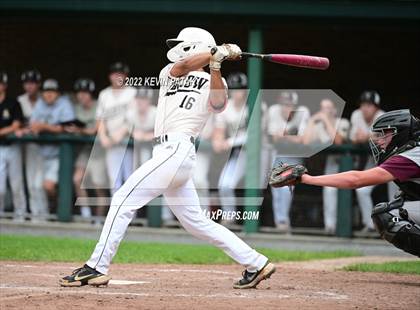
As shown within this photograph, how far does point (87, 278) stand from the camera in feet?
22.6

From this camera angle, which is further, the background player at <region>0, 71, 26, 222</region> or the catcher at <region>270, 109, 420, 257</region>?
the background player at <region>0, 71, 26, 222</region>

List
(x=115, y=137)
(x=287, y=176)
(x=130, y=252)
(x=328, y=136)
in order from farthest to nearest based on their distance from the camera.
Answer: (x=115, y=137), (x=328, y=136), (x=130, y=252), (x=287, y=176)

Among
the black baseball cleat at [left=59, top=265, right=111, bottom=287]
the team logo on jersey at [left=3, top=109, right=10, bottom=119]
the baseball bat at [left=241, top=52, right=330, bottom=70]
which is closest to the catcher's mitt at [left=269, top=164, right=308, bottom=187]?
the baseball bat at [left=241, top=52, right=330, bottom=70]

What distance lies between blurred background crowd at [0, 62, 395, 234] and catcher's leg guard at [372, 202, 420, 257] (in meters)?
4.45

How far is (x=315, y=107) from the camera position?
12492 mm

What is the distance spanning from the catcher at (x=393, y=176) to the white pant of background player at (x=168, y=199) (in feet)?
3.42

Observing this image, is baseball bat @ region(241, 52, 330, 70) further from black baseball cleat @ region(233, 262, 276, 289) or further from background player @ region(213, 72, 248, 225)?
background player @ region(213, 72, 248, 225)

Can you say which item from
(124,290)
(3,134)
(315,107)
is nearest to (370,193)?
(315,107)

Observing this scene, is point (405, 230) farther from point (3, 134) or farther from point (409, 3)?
point (3, 134)

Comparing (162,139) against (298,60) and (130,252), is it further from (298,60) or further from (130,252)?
(130,252)

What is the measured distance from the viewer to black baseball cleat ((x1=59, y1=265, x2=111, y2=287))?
22.6 feet

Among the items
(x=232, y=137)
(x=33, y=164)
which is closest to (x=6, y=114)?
(x=33, y=164)

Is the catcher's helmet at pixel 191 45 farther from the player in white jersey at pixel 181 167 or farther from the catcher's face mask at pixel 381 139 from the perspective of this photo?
the catcher's face mask at pixel 381 139

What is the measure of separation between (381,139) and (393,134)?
10cm
